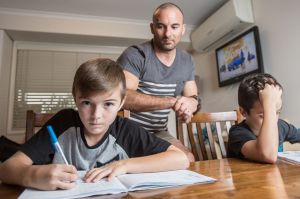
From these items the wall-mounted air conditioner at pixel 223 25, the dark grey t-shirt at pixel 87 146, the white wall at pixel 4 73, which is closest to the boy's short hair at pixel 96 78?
the dark grey t-shirt at pixel 87 146

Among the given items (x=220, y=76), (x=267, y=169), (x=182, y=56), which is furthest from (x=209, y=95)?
(x=267, y=169)

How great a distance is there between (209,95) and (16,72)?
267 centimetres

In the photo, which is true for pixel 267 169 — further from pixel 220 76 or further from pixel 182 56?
pixel 220 76

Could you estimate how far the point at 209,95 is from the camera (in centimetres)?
333

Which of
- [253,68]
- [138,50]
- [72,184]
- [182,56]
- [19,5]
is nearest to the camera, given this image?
[72,184]

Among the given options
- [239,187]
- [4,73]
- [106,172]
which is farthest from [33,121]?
[4,73]

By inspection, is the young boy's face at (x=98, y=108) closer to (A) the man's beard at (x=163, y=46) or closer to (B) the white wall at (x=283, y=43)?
(A) the man's beard at (x=163, y=46)

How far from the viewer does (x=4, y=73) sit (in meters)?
3.04

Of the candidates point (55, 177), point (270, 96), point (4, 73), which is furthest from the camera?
point (4, 73)

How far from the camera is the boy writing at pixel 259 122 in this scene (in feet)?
2.71

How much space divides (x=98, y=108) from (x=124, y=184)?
249mm

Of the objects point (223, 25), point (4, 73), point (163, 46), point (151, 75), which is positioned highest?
point (223, 25)

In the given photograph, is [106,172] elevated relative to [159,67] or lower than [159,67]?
lower

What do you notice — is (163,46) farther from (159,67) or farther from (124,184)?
(124,184)
